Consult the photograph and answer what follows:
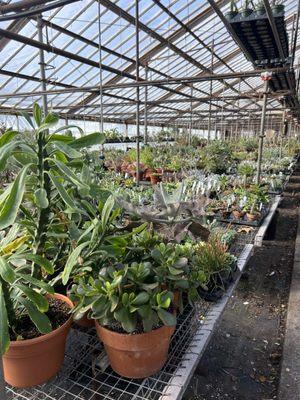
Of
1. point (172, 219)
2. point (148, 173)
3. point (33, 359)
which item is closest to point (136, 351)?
point (33, 359)

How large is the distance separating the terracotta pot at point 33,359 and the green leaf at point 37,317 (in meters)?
0.05

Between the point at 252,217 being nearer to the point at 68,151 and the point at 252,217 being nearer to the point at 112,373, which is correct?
the point at 112,373

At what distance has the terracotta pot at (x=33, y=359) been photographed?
0.99 metres

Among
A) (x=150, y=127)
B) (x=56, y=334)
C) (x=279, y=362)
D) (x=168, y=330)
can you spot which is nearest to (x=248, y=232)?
(x=279, y=362)

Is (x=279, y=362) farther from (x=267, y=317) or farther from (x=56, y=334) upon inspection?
(x=56, y=334)

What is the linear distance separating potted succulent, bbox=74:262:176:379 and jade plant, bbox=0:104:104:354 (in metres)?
0.17

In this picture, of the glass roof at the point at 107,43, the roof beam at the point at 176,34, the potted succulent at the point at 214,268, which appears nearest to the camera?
the potted succulent at the point at 214,268

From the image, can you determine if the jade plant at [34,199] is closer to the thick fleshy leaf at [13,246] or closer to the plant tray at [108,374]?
the thick fleshy leaf at [13,246]

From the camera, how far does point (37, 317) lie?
98cm

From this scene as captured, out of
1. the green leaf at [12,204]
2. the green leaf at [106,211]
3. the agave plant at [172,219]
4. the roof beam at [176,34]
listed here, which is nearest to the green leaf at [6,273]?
the green leaf at [12,204]

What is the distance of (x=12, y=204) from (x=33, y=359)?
0.51 m

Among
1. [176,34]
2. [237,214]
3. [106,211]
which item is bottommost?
[237,214]

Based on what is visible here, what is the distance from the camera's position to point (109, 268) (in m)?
1.12

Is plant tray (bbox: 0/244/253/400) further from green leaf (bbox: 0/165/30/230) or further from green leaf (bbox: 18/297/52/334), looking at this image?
green leaf (bbox: 0/165/30/230)
